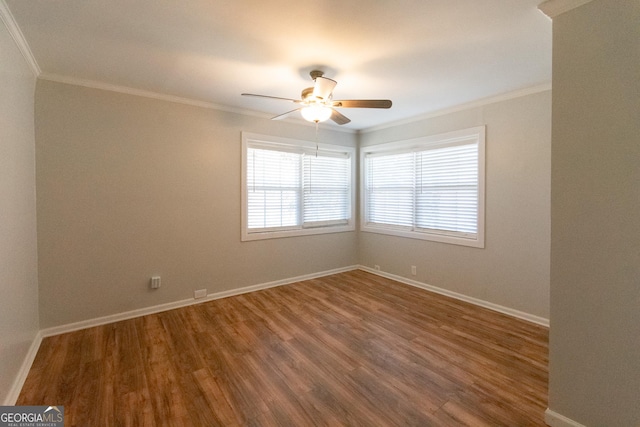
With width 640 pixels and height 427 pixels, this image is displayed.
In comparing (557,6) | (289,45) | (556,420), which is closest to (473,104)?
(557,6)

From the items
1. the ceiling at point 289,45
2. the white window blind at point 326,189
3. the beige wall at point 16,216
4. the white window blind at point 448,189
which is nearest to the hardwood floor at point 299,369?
the beige wall at point 16,216

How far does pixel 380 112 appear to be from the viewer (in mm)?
3922

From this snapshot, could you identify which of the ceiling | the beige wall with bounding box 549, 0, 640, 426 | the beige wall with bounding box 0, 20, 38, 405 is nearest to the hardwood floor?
the beige wall with bounding box 0, 20, 38, 405

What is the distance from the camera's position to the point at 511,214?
3.21 metres

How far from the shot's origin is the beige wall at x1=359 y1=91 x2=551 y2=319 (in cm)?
296

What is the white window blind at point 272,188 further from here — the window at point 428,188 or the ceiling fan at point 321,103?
the ceiling fan at point 321,103

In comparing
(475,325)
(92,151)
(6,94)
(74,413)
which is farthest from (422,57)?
(74,413)

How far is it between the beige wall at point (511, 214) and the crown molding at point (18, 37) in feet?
13.7

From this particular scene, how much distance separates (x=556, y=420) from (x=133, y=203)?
4.01 m

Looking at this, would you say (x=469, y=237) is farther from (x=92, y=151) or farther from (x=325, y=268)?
(x=92, y=151)

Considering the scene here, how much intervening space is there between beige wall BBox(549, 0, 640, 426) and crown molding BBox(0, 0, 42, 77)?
3330 mm

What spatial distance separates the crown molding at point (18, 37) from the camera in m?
1.72

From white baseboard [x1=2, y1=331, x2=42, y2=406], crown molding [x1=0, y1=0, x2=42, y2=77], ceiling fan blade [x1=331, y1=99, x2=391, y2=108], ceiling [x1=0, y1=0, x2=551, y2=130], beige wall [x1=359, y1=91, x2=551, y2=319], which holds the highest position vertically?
ceiling [x1=0, y1=0, x2=551, y2=130]

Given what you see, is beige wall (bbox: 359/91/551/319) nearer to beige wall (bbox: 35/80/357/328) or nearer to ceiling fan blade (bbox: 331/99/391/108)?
ceiling fan blade (bbox: 331/99/391/108)
